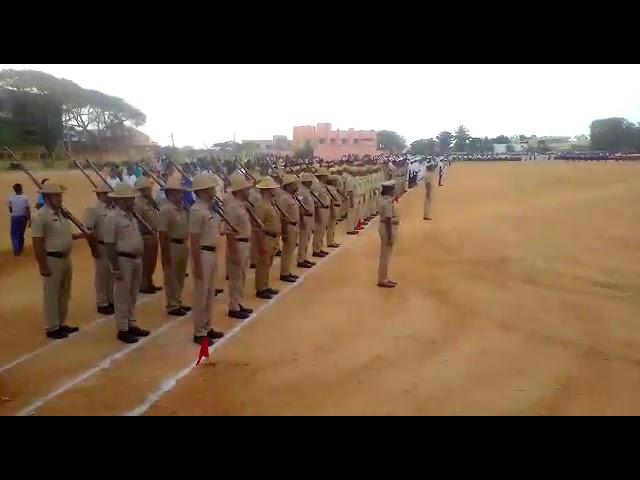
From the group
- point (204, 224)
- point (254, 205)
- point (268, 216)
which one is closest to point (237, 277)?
point (204, 224)

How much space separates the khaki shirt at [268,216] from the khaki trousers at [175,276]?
1.09 meters

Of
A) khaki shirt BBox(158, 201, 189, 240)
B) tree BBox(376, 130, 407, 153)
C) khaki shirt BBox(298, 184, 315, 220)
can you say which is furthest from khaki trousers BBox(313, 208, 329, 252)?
tree BBox(376, 130, 407, 153)

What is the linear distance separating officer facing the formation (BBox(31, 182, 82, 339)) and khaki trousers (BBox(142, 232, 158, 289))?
56.1 inches

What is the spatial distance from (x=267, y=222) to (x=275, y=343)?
7.14 ft

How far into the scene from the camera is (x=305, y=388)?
15.0 feet

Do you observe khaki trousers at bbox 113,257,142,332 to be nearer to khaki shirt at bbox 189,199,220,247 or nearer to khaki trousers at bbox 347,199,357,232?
khaki shirt at bbox 189,199,220,247

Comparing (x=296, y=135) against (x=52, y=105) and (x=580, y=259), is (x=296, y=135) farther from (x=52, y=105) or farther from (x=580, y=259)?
(x=580, y=259)

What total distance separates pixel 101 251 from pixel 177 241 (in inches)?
34.5

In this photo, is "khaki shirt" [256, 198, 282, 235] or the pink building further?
the pink building

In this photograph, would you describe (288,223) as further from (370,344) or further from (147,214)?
(370,344)

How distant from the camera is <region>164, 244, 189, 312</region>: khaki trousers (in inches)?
264

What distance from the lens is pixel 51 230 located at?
5.63 meters

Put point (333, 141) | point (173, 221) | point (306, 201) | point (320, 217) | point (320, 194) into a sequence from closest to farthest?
point (173, 221) → point (306, 201) → point (320, 217) → point (320, 194) → point (333, 141)

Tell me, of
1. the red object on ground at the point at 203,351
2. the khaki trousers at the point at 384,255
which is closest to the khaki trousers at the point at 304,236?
the khaki trousers at the point at 384,255
